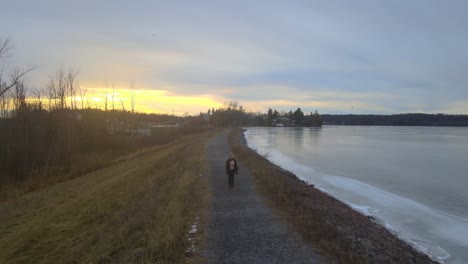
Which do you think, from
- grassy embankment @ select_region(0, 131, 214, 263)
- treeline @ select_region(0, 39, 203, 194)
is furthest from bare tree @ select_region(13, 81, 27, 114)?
grassy embankment @ select_region(0, 131, 214, 263)

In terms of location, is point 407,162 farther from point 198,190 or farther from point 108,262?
point 108,262

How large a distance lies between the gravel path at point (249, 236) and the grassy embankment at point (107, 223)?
0.61 metres

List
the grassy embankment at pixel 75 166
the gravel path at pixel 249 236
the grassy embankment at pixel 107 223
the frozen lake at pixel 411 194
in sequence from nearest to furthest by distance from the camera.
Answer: the gravel path at pixel 249 236 < the grassy embankment at pixel 107 223 < the frozen lake at pixel 411 194 < the grassy embankment at pixel 75 166

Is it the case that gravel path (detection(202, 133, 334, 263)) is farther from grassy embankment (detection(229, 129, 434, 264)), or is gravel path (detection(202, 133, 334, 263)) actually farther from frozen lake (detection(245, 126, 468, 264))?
frozen lake (detection(245, 126, 468, 264))

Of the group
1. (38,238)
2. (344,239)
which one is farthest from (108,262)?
(344,239)

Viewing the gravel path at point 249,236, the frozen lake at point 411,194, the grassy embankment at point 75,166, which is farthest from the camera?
the grassy embankment at point 75,166

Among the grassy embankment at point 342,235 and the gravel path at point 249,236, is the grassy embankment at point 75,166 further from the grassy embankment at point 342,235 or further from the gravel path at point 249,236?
the grassy embankment at point 342,235

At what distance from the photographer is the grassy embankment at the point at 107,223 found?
26.9 ft

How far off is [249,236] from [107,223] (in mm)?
5199

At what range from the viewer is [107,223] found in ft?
38.1

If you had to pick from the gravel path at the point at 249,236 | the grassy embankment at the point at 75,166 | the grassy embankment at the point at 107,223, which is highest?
the gravel path at the point at 249,236

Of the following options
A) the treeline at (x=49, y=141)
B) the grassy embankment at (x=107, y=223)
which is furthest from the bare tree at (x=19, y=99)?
the grassy embankment at (x=107, y=223)

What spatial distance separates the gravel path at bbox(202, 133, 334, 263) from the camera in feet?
24.2

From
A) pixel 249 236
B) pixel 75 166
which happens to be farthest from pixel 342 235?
pixel 75 166
